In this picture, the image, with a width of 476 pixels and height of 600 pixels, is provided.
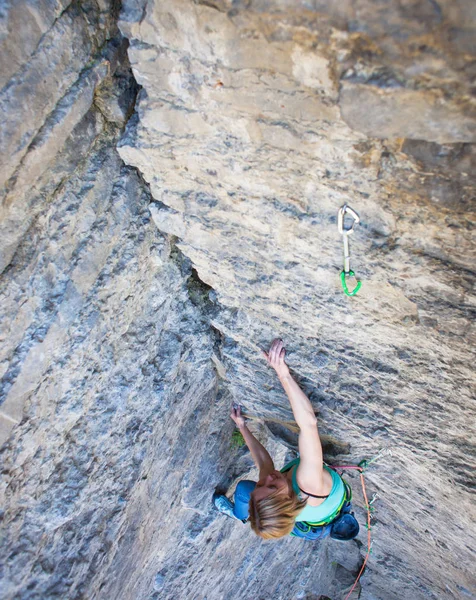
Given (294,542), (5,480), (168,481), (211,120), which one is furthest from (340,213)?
(294,542)

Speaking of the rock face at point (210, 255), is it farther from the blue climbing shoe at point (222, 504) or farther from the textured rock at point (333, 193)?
the blue climbing shoe at point (222, 504)

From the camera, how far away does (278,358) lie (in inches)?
101

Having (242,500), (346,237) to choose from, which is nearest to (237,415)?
(242,500)

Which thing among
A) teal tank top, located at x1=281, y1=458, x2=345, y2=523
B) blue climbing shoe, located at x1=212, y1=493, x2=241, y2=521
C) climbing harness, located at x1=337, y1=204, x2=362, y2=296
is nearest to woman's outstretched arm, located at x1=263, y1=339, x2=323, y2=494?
teal tank top, located at x1=281, y1=458, x2=345, y2=523

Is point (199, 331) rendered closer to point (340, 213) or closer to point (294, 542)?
point (340, 213)

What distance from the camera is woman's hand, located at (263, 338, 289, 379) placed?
254 centimetres

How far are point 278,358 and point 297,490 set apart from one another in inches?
38.4

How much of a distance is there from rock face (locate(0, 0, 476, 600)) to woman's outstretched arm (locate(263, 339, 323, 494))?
8cm

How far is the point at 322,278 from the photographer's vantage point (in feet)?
6.81

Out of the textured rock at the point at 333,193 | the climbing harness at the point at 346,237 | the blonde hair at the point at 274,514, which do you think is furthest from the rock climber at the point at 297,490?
the climbing harness at the point at 346,237

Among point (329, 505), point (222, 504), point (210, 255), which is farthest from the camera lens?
point (222, 504)

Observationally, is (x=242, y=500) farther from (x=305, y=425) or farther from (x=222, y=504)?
(x=305, y=425)

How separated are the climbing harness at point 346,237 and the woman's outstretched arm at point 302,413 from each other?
68 cm

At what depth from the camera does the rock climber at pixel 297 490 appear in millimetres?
2611
